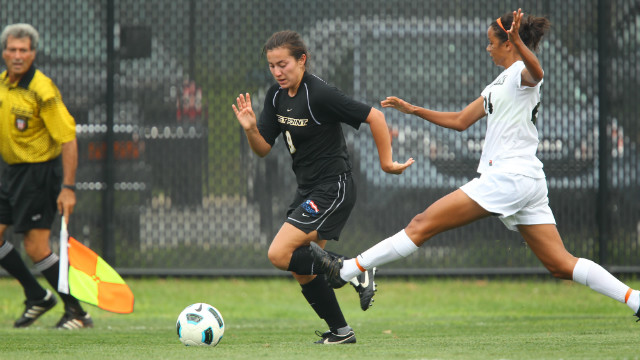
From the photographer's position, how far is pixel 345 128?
9086 mm

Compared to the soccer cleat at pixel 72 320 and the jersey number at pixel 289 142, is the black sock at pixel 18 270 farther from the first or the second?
the jersey number at pixel 289 142

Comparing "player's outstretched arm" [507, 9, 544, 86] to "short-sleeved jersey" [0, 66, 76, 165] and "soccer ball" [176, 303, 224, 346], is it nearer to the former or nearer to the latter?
"soccer ball" [176, 303, 224, 346]

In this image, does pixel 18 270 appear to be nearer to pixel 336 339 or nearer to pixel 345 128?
pixel 336 339

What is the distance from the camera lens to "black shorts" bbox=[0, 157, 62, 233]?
6.68 m

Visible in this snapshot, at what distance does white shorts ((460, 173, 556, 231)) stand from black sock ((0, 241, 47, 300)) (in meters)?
3.69

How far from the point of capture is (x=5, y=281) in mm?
9227

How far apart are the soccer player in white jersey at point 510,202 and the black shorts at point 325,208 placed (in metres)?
0.27

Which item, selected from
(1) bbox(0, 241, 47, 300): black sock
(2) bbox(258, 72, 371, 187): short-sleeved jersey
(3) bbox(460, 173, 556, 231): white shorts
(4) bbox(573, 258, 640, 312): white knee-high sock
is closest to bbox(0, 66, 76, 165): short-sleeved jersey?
(1) bbox(0, 241, 47, 300): black sock

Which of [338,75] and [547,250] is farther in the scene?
[338,75]

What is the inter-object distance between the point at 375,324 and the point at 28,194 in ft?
9.59

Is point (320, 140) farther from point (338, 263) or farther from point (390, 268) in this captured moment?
point (390, 268)

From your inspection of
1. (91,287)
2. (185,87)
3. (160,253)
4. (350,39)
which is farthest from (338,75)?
(91,287)

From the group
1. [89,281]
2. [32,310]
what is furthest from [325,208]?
[32,310]

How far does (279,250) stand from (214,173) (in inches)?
164
